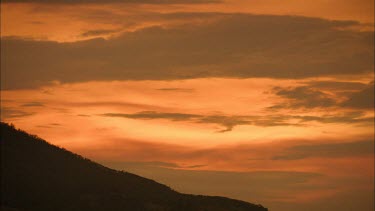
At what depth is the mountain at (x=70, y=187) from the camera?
76375 mm

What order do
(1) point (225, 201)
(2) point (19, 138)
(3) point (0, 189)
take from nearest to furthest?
(3) point (0, 189) < (1) point (225, 201) < (2) point (19, 138)

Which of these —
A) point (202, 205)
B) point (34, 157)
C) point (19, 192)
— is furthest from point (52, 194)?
point (202, 205)

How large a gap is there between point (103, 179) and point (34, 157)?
31.5 feet

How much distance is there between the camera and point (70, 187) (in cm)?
8031

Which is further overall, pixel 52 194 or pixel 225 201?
pixel 225 201

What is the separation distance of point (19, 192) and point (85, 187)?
8083 mm

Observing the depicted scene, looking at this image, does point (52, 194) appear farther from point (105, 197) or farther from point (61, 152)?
point (61, 152)

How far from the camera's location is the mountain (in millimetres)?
76375

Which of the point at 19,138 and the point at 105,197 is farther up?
the point at 19,138

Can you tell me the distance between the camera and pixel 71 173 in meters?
84.8

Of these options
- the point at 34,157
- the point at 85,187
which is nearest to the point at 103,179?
the point at 85,187

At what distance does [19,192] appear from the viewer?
3022 inches

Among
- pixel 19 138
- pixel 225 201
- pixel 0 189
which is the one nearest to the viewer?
pixel 0 189

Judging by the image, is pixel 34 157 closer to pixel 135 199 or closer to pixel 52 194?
pixel 52 194
